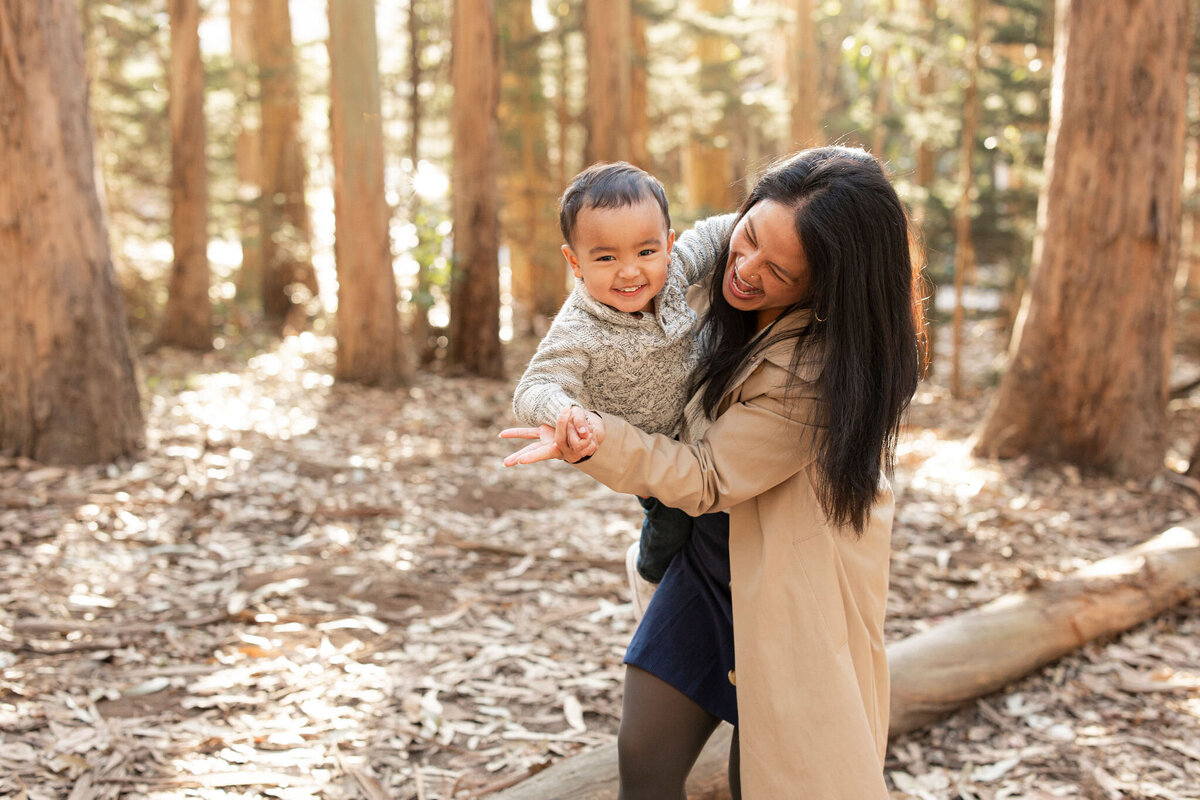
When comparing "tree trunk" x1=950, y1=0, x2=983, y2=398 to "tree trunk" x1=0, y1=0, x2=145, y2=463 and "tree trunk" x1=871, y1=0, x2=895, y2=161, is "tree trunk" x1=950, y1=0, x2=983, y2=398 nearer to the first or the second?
"tree trunk" x1=871, y1=0, x2=895, y2=161

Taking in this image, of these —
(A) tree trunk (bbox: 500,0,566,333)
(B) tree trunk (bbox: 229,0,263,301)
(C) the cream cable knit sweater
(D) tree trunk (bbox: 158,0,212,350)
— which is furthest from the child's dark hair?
(B) tree trunk (bbox: 229,0,263,301)

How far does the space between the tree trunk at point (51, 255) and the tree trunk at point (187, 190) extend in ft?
15.1

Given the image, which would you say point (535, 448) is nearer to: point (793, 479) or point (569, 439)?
point (569, 439)

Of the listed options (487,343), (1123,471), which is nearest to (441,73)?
(487,343)

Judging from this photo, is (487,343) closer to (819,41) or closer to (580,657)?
(580,657)

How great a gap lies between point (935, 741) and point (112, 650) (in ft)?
9.99

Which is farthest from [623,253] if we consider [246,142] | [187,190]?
[246,142]

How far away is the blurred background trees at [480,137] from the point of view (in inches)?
341

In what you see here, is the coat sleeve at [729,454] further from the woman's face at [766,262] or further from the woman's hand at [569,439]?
the woman's face at [766,262]

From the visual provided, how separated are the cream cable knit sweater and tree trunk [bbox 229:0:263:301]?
34.5 feet

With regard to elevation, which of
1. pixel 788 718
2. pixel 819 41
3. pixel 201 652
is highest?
pixel 819 41

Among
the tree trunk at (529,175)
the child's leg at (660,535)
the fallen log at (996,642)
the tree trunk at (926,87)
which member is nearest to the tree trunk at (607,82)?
the tree trunk at (529,175)

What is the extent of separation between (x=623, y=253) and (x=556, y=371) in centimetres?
30

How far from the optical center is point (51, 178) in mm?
5207
